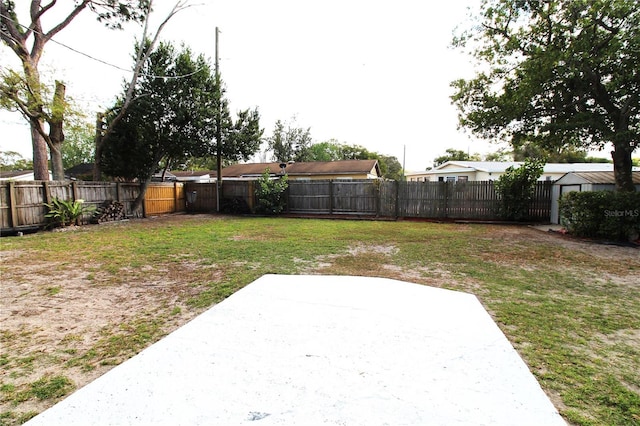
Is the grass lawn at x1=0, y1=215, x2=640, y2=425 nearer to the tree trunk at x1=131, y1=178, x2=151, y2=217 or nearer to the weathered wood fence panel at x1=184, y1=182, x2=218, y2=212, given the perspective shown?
the tree trunk at x1=131, y1=178, x2=151, y2=217

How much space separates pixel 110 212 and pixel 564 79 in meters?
15.2

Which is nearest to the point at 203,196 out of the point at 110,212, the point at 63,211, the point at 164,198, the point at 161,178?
the point at 164,198

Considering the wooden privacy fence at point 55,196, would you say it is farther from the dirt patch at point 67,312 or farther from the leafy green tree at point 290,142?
the leafy green tree at point 290,142

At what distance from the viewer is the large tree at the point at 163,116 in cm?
1267

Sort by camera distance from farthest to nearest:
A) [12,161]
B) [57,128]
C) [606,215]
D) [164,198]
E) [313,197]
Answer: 1. [12,161]
2. [164,198]
3. [313,197]
4. [57,128]
5. [606,215]

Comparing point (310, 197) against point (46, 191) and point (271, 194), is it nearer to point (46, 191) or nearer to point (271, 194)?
point (271, 194)

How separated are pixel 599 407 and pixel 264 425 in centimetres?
186

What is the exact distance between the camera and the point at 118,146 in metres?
13.1

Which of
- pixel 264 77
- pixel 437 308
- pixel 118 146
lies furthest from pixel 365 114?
pixel 437 308

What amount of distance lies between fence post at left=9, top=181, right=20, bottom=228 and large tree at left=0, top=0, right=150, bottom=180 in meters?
2.60

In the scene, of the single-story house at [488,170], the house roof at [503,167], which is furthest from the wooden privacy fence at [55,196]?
the house roof at [503,167]

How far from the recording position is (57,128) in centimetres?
1101

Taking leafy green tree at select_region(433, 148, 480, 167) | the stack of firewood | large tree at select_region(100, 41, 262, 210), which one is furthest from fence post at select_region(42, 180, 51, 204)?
leafy green tree at select_region(433, 148, 480, 167)

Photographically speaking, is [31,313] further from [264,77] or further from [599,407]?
[264,77]
